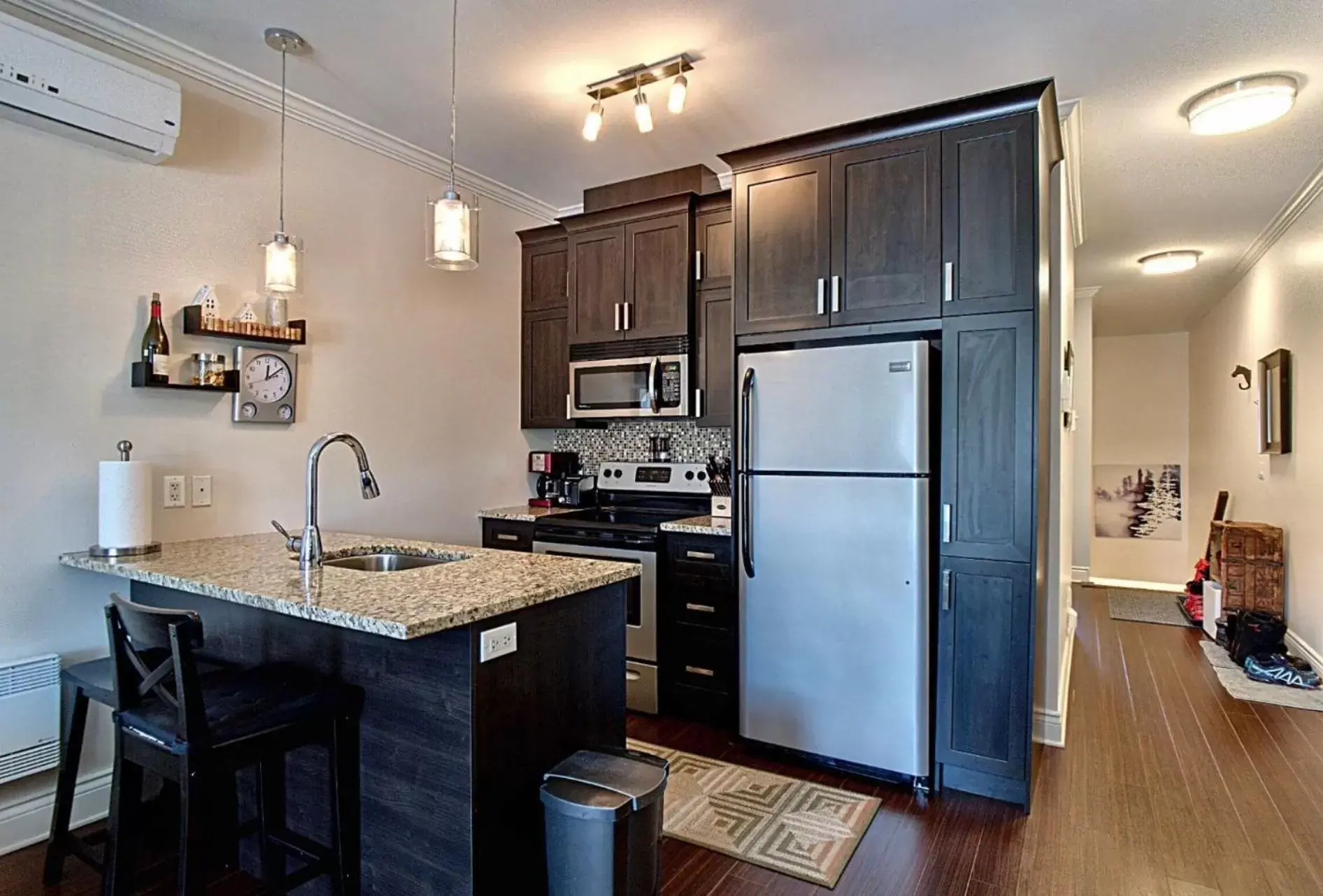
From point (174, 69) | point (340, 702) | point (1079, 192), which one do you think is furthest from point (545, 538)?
point (1079, 192)

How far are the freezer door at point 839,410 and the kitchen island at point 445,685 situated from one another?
1.07 m

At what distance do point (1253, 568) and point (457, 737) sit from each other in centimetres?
536

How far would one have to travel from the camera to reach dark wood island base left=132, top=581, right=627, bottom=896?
1.61 m

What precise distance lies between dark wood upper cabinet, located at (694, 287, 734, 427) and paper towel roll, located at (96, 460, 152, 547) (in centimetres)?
234

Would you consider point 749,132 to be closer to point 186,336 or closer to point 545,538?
point 545,538

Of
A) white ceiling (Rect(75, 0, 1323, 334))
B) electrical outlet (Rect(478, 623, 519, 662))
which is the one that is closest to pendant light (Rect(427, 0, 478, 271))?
white ceiling (Rect(75, 0, 1323, 334))

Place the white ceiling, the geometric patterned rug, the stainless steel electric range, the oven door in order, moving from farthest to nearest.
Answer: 1. the oven door
2. the stainless steel electric range
3. the white ceiling
4. the geometric patterned rug

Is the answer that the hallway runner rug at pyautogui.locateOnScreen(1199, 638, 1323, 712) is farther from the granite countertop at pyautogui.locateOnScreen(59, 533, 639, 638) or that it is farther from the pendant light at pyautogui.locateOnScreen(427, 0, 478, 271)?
the pendant light at pyautogui.locateOnScreen(427, 0, 478, 271)

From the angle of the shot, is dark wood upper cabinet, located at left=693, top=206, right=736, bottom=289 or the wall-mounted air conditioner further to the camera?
dark wood upper cabinet, located at left=693, top=206, right=736, bottom=289

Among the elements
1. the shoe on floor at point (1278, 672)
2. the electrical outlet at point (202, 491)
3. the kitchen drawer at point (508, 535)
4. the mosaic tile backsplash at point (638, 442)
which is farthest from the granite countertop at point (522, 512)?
the shoe on floor at point (1278, 672)

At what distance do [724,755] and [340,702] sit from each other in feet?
5.75

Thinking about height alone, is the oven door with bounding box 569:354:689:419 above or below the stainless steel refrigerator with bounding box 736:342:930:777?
above

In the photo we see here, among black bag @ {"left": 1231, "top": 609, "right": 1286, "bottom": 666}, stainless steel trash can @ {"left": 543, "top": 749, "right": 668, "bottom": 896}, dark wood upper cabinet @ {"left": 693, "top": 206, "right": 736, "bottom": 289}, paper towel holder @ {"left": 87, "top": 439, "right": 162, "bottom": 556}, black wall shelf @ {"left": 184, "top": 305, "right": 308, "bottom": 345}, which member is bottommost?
black bag @ {"left": 1231, "top": 609, "right": 1286, "bottom": 666}

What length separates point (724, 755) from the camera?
2.97 m
